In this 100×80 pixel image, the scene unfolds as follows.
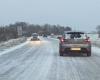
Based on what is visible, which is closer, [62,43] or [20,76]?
[20,76]

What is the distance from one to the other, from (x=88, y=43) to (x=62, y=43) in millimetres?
1727

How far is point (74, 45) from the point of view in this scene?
85.3 feet

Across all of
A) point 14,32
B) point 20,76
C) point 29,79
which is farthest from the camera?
point 14,32

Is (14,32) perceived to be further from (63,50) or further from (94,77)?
(94,77)

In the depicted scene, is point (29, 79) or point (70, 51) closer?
point (29, 79)

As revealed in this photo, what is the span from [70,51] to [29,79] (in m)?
13.4

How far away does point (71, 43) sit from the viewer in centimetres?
2617

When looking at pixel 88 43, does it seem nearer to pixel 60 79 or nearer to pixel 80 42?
pixel 80 42

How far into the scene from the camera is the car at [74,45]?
26016mm

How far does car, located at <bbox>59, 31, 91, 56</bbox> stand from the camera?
2602cm

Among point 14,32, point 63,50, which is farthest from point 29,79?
point 14,32

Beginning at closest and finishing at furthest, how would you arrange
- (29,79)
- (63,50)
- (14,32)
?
(29,79) → (63,50) → (14,32)

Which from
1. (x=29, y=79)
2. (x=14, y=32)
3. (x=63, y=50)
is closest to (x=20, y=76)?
(x=29, y=79)

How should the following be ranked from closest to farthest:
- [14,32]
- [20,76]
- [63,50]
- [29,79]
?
[29,79] → [20,76] → [63,50] → [14,32]
